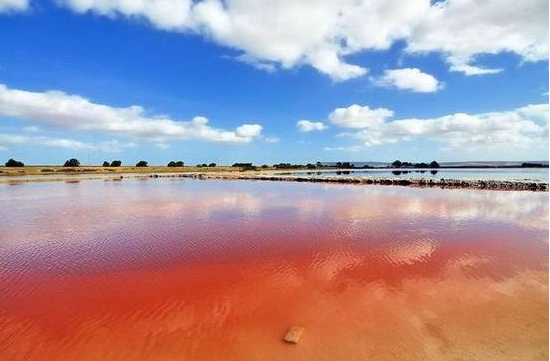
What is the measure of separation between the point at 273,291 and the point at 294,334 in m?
2.24

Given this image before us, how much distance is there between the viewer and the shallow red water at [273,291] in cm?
670

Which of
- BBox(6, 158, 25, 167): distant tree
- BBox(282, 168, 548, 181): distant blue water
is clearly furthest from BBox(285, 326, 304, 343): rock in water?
BBox(6, 158, 25, 167): distant tree

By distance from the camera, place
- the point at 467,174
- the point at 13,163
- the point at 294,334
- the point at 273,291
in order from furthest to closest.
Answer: the point at 13,163, the point at 467,174, the point at 273,291, the point at 294,334

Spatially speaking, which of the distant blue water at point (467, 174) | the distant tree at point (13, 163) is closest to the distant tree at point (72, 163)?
the distant tree at point (13, 163)

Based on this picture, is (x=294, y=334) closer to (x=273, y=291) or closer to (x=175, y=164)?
(x=273, y=291)

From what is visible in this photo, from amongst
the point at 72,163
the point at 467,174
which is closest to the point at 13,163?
the point at 72,163

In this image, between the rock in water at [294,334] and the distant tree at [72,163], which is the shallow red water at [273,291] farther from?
the distant tree at [72,163]

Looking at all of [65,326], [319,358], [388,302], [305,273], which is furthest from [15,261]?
[388,302]

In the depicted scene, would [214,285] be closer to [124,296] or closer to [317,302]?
[124,296]

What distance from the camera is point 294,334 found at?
275 inches

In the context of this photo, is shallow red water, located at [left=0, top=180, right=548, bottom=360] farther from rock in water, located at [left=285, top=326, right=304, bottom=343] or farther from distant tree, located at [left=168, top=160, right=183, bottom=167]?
distant tree, located at [left=168, top=160, right=183, bottom=167]

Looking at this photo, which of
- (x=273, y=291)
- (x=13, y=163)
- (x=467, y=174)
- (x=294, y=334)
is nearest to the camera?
(x=294, y=334)

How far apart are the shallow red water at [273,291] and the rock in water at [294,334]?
5.4 inches

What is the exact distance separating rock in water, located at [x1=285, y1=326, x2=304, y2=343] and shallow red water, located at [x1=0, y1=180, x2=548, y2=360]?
14 centimetres
